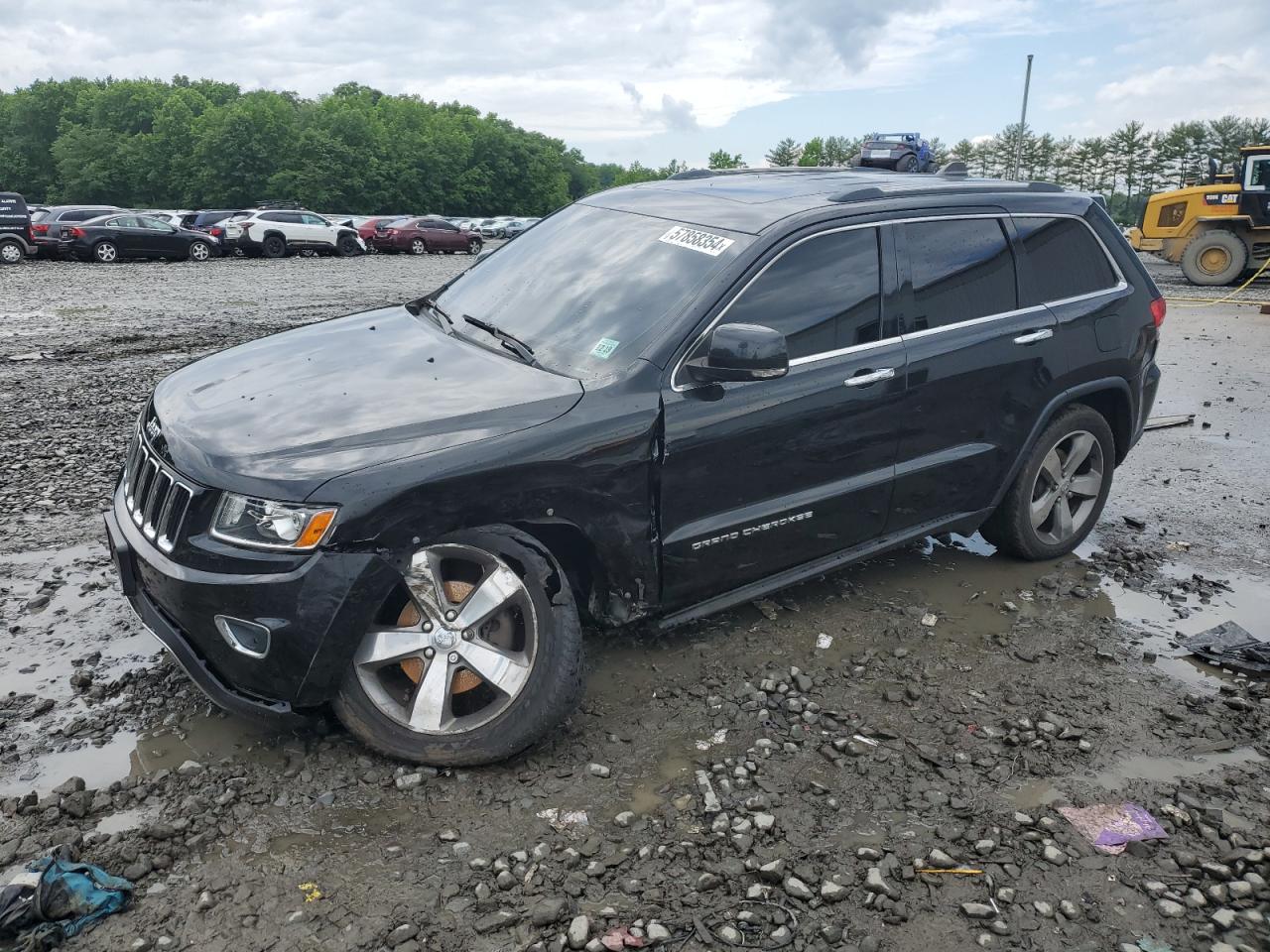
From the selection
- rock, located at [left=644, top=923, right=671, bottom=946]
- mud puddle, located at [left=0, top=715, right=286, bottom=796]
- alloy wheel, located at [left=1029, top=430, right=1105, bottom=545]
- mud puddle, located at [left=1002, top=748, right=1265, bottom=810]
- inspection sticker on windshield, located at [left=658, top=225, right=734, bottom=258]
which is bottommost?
mud puddle, located at [left=1002, top=748, right=1265, bottom=810]

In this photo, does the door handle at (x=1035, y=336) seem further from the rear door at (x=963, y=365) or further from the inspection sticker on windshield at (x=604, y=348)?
the inspection sticker on windshield at (x=604, y=348)

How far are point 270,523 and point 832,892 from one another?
1.95 m

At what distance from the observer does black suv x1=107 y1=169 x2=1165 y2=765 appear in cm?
307

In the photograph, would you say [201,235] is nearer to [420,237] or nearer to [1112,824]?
[420,237]

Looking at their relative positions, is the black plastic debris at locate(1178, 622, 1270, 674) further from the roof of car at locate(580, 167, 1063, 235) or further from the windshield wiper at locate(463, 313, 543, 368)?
the windshield wiper at locate(463, 313, 543, 368)

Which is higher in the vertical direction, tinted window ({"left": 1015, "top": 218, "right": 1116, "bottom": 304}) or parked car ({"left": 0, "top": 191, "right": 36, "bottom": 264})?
tinted window ({"left": 1015, "top": 218, "right": 1116, "bottom": 304})

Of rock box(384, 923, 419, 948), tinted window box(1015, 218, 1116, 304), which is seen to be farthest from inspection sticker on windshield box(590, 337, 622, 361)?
tinted window box(1015, 218, 1116, 304)

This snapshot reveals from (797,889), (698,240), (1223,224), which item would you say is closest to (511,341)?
(698,240)

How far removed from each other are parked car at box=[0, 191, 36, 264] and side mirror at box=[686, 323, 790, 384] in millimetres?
26878

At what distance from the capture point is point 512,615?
3322 millimetres

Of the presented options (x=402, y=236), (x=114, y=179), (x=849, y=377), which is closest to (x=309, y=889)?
(x=849, y=377)

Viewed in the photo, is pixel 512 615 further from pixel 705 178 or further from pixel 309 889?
pixel 705 178

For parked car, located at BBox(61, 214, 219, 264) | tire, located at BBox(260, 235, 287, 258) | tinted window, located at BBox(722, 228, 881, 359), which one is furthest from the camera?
tire, located at BBox(260, 235, 287, 258)

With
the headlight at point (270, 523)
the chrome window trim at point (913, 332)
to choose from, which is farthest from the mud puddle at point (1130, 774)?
the headlight at point (270, 523)
